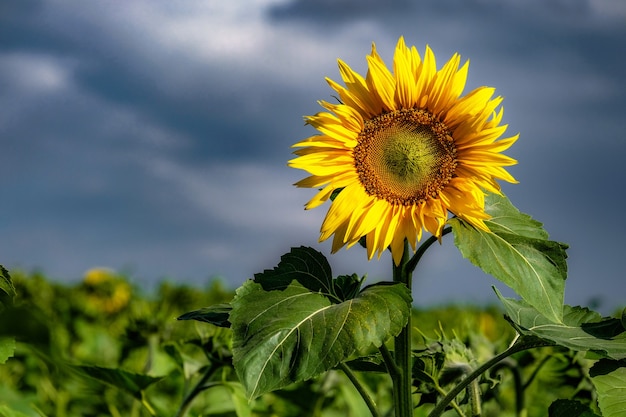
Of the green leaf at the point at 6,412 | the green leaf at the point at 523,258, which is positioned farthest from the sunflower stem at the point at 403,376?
the green leaf at the point at 6,412

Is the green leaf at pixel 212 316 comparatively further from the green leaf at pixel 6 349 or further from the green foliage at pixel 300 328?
the green leaf at pixel 6 349

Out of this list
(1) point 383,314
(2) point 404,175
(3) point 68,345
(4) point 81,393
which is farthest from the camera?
(3) point 68,345

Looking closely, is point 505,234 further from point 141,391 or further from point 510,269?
point 141,391

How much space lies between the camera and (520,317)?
158 centimetres

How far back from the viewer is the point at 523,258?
4.67 feet

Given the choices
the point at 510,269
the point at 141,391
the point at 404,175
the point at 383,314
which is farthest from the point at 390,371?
the point at 141,391

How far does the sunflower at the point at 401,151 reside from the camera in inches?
61.1

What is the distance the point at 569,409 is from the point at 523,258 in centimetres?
43

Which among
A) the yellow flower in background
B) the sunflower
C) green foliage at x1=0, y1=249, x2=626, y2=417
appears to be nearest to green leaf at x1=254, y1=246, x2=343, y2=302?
green foliage at x1=0, y1=249, x2=626, y2=417

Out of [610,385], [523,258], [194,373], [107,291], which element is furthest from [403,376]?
[107,291]

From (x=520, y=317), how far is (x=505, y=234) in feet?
0.68

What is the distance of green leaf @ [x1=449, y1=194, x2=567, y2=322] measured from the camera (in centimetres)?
138

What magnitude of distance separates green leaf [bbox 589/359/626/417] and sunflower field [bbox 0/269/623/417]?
144 millimetres

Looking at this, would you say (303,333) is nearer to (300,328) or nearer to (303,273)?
(300,328)
